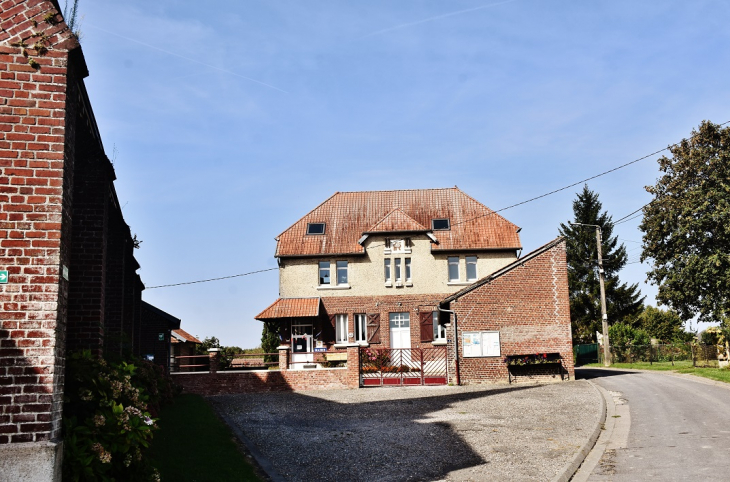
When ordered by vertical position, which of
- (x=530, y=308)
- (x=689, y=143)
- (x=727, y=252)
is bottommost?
(x=530, y=308)

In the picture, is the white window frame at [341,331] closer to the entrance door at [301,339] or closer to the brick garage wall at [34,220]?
the entrance door at [301,339]

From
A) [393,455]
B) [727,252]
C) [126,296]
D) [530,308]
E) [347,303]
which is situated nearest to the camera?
[393,455]

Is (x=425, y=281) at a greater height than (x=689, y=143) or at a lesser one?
lesser

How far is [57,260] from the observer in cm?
615

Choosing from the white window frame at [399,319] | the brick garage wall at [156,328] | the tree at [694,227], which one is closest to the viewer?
the brick garage wall at [156,328]

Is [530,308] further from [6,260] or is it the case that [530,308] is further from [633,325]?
[633,325]

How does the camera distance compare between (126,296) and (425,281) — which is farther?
(425,281)

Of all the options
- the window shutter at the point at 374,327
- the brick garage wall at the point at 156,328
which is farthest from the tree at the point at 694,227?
the brick garage wall at the point at 156,328

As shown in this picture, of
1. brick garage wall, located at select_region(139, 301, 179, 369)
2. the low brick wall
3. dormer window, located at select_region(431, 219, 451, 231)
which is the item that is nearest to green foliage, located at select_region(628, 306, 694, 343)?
dormer window, located at select_region(431, 219, 451, 231)

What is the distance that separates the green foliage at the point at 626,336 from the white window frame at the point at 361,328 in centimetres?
1747

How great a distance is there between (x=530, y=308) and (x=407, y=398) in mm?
7287

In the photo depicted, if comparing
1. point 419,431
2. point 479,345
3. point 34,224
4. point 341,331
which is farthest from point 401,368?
point 34,224

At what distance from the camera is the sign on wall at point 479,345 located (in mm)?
24297

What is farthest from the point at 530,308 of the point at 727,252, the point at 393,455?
the point at 393,455
